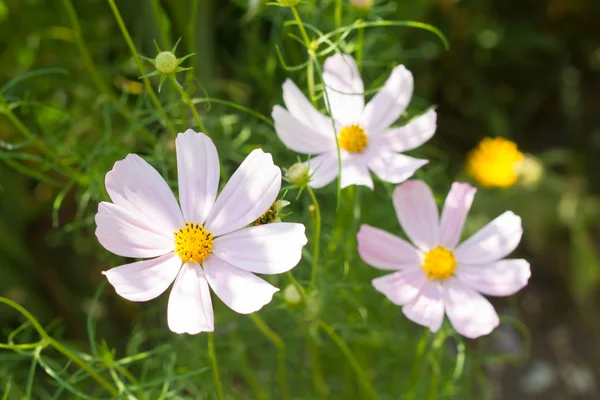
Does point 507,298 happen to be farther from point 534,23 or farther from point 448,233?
point 448,233

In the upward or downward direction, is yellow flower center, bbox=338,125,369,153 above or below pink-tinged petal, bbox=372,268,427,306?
above

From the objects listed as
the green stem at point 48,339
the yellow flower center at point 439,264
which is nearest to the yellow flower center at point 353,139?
Answer: the yellow flower center at point 439,264

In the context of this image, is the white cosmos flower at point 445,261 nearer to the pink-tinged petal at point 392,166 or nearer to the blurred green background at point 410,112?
the pink-tinged petal at point 392,166

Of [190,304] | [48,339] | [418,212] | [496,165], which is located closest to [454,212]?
[418,212]

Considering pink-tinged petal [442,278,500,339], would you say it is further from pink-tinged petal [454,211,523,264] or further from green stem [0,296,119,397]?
green stem [0,296,119,397]

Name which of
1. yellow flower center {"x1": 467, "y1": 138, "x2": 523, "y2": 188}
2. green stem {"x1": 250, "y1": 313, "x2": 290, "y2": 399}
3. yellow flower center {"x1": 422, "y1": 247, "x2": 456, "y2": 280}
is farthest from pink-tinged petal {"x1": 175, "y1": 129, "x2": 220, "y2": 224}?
yellow flower center {"x1": 467, "y1": 138, "x2": 523, "y2": 188}

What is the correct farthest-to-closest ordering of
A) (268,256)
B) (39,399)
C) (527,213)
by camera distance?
(527,213)
(39,399)
(268,256)

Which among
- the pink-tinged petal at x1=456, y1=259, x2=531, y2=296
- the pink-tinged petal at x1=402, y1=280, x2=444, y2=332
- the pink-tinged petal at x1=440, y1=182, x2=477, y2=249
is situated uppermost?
the pink-tinged petal at x1=440, y1=182, x2=477, y2=249

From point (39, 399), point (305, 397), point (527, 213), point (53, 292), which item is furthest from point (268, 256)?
point (527, 213)
